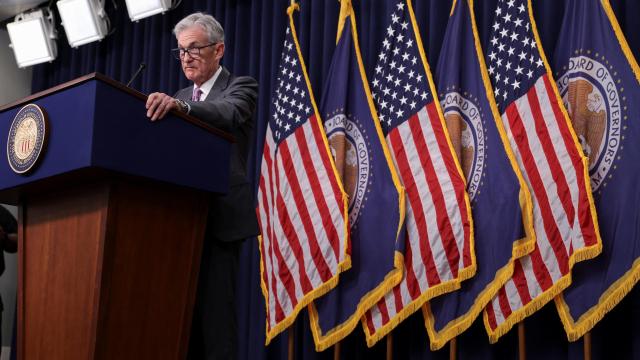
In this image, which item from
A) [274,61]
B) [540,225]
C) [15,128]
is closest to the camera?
[15,128]

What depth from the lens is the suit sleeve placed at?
209 centimetres

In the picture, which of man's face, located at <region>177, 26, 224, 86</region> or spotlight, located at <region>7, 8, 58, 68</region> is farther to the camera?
spotlight, located at <region>7, 8, 58, 68</region>

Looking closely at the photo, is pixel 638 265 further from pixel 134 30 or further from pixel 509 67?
pixel 134 30

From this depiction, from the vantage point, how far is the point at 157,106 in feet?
6.09

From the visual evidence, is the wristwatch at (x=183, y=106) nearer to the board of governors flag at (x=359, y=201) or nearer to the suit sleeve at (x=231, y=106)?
the suit sleeve at (x=231, y=106)

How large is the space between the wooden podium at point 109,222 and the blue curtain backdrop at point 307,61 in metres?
2.06

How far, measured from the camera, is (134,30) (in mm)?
5820

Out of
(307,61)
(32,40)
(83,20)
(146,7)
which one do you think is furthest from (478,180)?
(32,40)

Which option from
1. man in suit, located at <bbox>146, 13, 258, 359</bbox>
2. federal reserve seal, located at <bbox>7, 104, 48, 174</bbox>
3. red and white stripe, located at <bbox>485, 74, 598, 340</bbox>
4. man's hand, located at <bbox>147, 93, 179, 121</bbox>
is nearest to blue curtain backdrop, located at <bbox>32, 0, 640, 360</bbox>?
red and white stripe, located at <bbox>485, 74, 598, 340</bbox>

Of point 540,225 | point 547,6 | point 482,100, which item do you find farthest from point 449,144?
point 547,6

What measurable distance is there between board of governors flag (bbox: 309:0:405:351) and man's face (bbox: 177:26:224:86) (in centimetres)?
153

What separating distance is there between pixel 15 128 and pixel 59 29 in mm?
A: 4698

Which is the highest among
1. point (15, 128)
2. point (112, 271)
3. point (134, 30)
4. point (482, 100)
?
point (134, 30)

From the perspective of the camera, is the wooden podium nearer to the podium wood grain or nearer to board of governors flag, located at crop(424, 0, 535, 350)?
the podium wood grain
